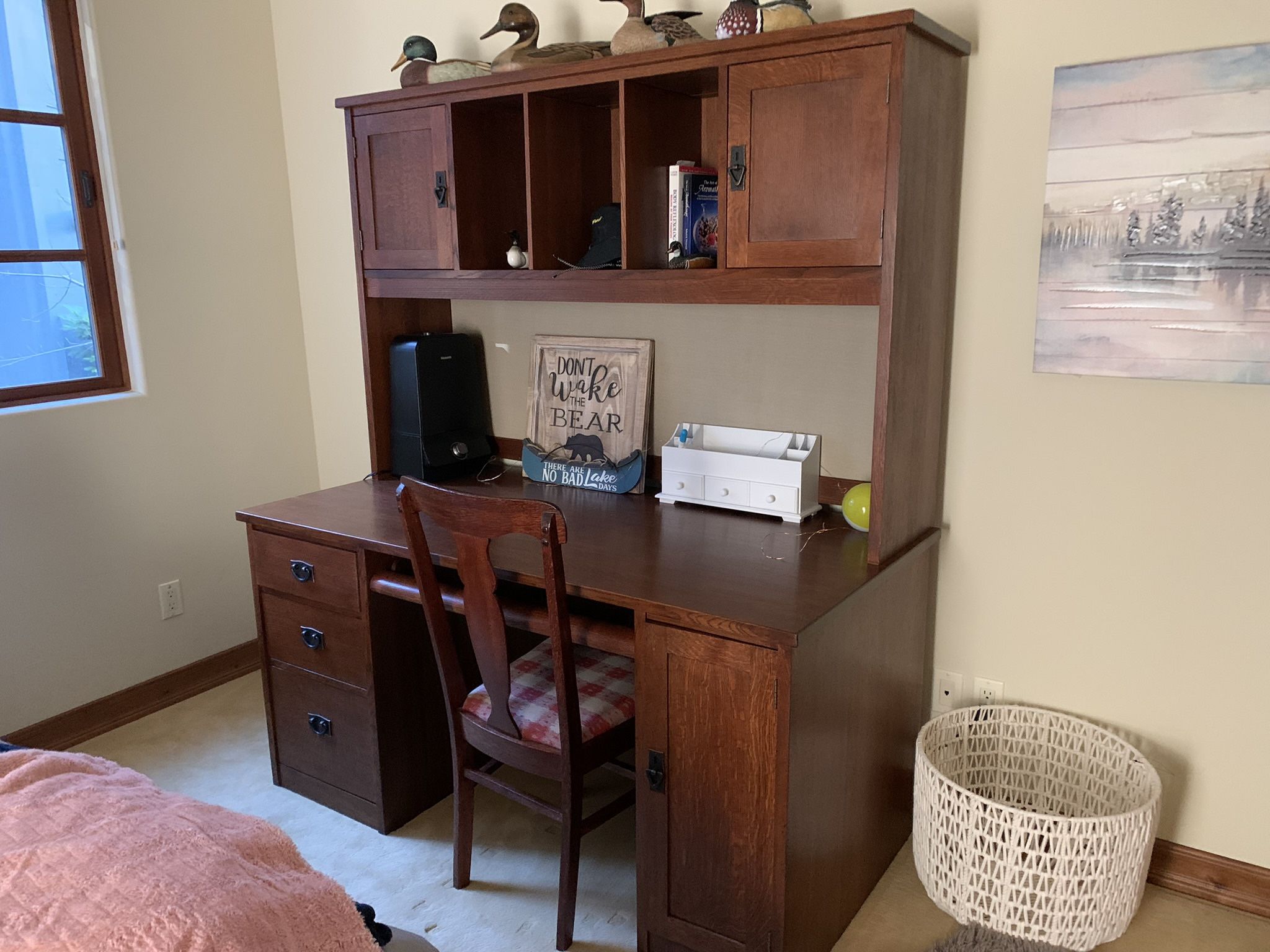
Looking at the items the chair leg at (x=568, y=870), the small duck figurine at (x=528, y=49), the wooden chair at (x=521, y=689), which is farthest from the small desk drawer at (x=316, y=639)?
the small duck figurine at (x=528, y=49)

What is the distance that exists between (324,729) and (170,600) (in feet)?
2.97

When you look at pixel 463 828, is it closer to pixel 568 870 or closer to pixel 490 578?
pixel 568 870

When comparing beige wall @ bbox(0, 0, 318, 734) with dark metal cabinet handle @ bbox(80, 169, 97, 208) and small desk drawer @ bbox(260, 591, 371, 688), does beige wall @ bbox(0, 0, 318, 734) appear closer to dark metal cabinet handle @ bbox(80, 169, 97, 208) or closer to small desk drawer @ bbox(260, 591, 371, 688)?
dark metal cabinet handle @ bbox(80, 169, 97, 208)

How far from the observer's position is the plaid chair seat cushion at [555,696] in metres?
1.94

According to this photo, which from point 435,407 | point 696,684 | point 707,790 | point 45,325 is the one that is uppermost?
point 45,325

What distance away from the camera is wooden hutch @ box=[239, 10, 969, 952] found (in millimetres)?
1723

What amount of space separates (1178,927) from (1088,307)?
1.26 m

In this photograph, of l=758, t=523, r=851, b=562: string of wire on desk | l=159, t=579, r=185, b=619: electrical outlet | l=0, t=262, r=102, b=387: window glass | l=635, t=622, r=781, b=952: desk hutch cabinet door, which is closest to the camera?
l=635, t=622, r=781, b=952: desk hutch cabinet door

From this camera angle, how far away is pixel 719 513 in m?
2.29

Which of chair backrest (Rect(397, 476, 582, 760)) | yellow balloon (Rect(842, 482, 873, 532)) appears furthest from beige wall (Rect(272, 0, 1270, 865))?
chair backrest (Rect(397, 476, 582, 760))

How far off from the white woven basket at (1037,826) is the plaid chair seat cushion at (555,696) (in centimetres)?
63

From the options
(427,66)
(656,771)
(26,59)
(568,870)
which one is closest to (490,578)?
(656,771)

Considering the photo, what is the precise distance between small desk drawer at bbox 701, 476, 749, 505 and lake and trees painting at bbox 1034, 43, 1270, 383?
2.32 ft

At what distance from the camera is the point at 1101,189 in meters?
1.89
